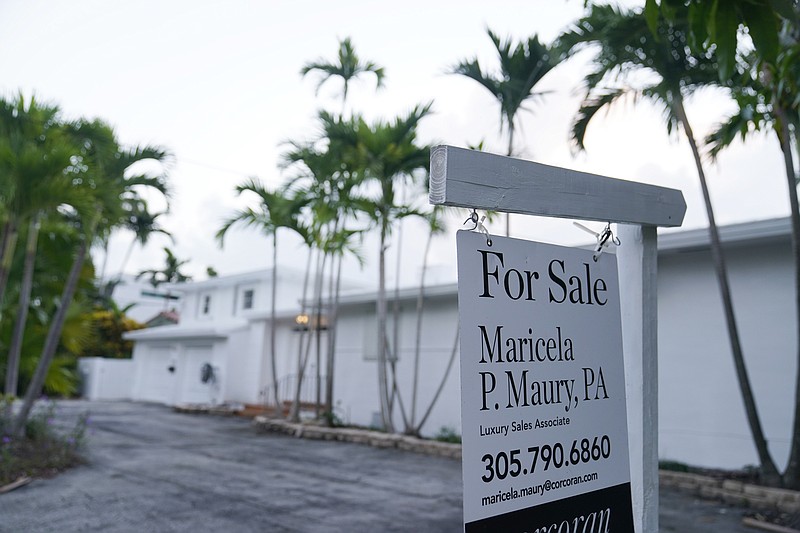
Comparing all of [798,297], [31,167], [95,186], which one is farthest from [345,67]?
[798,297]

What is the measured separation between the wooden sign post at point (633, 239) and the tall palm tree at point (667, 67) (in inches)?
222

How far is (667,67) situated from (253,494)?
24.0ft

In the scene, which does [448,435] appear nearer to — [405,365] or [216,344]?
[405,365]

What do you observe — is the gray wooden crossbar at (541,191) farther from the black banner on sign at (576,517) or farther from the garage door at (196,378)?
the garage door at (196,378)

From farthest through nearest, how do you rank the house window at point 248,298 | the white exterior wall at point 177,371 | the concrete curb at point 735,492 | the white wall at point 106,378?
the white wall at point 106,378
the house window at point 248,298
the white exterior wall at point 177,371
the concrete curb at point 735,492

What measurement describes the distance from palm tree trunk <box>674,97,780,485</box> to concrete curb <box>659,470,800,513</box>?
304 millimetres

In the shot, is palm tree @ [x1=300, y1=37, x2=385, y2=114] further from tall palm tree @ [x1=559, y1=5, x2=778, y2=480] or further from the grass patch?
the grass patch

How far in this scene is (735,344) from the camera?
7.39 meters

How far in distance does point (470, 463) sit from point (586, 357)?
0.61m

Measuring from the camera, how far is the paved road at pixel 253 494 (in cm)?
579

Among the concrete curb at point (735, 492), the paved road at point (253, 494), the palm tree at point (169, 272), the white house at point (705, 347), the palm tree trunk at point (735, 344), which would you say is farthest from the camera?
the palm tree at point (169, 272)

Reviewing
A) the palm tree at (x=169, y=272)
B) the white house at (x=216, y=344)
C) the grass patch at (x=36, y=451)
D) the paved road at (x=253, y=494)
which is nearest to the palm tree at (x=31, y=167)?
the grass patch at (x=36, y=451)

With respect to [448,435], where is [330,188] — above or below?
above

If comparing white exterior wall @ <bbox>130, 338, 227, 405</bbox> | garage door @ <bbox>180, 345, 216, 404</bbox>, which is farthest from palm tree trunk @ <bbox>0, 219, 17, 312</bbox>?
garage door @ <bbox>180, 345, 216, 404</bbox>
